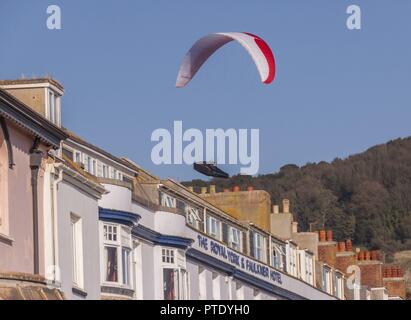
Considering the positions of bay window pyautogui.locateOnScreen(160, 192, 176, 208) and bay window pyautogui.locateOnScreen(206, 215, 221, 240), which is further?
bay window pyautogui.locateOnScreen(206, 215, 221, 240)

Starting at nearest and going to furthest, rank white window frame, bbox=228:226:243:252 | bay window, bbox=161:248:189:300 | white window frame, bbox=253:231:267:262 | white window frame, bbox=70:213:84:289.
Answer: white window frame, bbox=70:213:84:289, bay window, bbox=161:248:189:300, white window frame, bbox=228:226:243:252, white window frame, bbox=253:231:267:262

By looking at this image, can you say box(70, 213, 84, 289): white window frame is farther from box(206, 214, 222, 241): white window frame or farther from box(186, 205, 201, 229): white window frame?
box(206, 214, 222, 241): white window frame

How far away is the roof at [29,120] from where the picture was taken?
4678 cm

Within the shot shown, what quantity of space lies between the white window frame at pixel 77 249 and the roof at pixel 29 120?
9.59 ft

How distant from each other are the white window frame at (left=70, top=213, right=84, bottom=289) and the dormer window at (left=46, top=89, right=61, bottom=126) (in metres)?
3.67

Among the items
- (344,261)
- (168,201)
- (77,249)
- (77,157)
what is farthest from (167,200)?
(344,261)

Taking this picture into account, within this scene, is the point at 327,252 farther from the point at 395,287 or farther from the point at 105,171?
the point at 105,171

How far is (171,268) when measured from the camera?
2559 inches

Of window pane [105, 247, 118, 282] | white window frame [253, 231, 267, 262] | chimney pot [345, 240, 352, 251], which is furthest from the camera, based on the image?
chimney pot [345, 240, 352, 251]

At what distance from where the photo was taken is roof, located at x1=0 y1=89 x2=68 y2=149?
4678 cm

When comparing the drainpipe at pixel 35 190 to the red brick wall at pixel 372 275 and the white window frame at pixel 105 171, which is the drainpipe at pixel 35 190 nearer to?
the white window frame at pixel 105 171

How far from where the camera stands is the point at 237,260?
252 feet

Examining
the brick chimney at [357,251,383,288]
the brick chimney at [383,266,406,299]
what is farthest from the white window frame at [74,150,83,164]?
the brick chimney at [383,266,406,299]
